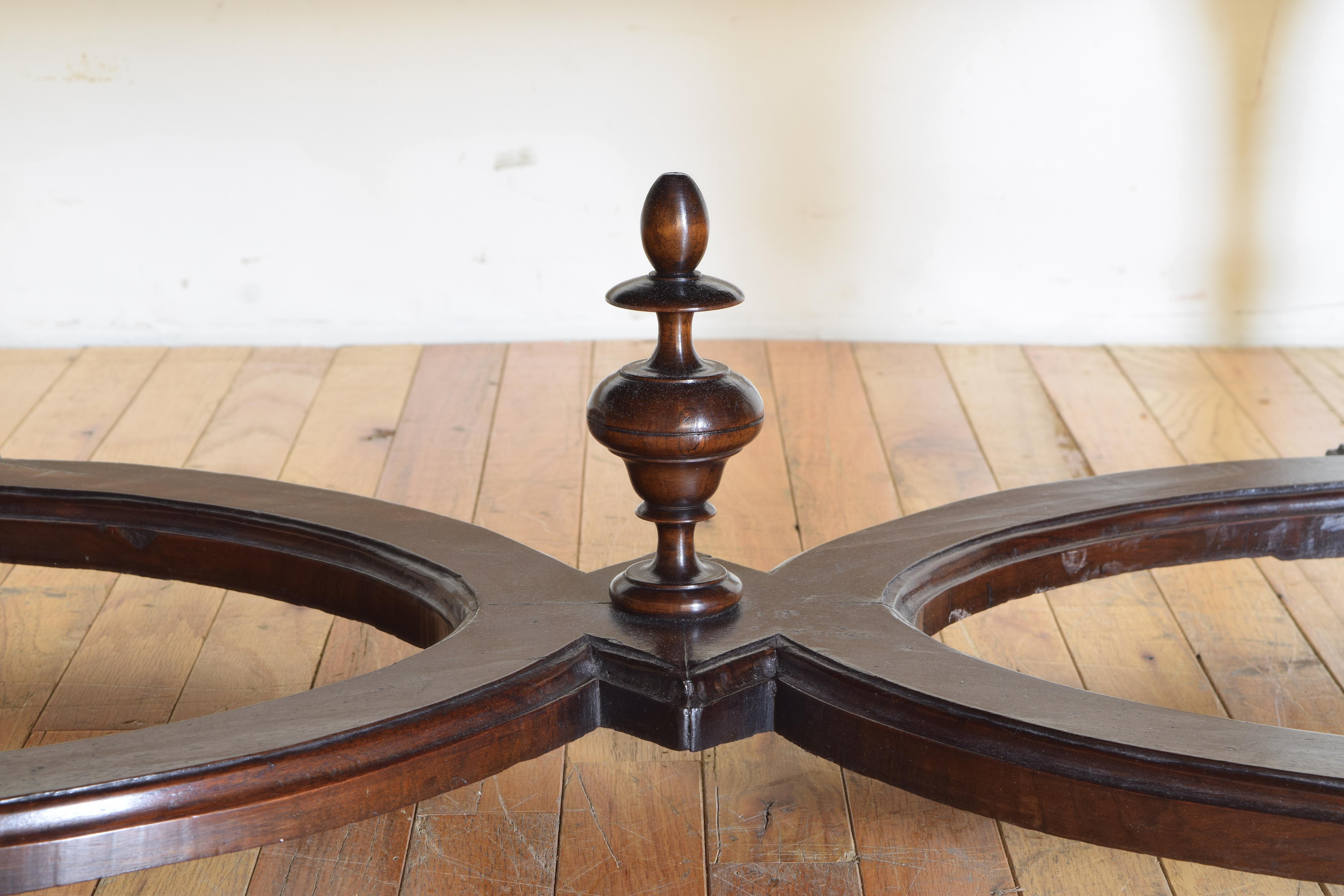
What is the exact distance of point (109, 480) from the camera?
3.82ft

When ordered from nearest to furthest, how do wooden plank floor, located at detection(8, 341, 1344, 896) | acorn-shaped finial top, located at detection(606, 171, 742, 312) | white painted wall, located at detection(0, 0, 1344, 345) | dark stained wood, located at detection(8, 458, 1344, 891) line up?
dark stained wood, located at detection(8, 458, 1344, 891)
acorn-shaped finial top, located at detection(606, 171, 742, 312)
wooden plank floor, located at detection(8, 341, 1344, 896)
white painted wall, located at detection(0, 0, 1344, 345)

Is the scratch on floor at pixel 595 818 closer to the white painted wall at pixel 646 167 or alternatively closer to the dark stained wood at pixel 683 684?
the dark stained wood at pixel 683 684

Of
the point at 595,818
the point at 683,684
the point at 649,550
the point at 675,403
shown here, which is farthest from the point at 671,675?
→ the point at 649,550

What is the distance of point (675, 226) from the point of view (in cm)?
85

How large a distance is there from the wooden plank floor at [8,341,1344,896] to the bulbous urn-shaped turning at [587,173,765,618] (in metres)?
0.38

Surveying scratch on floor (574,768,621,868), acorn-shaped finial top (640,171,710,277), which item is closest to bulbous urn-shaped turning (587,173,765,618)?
acorn-shaped finial top (640,171,710,277)

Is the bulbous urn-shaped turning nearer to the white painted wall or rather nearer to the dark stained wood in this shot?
the dark stained wood

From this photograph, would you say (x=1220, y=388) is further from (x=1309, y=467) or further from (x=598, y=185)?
(x=1309, y=467)

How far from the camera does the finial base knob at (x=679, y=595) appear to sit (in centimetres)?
91

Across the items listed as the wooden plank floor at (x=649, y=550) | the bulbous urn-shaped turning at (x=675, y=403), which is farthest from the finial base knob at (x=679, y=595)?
the wooden plank floor at (x=649, y=550)

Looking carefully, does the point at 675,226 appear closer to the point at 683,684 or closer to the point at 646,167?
the point at 683,684

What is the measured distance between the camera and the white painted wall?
284 centimetres

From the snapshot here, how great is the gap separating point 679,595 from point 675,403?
0.47ft

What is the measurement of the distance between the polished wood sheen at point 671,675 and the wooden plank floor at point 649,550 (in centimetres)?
8
